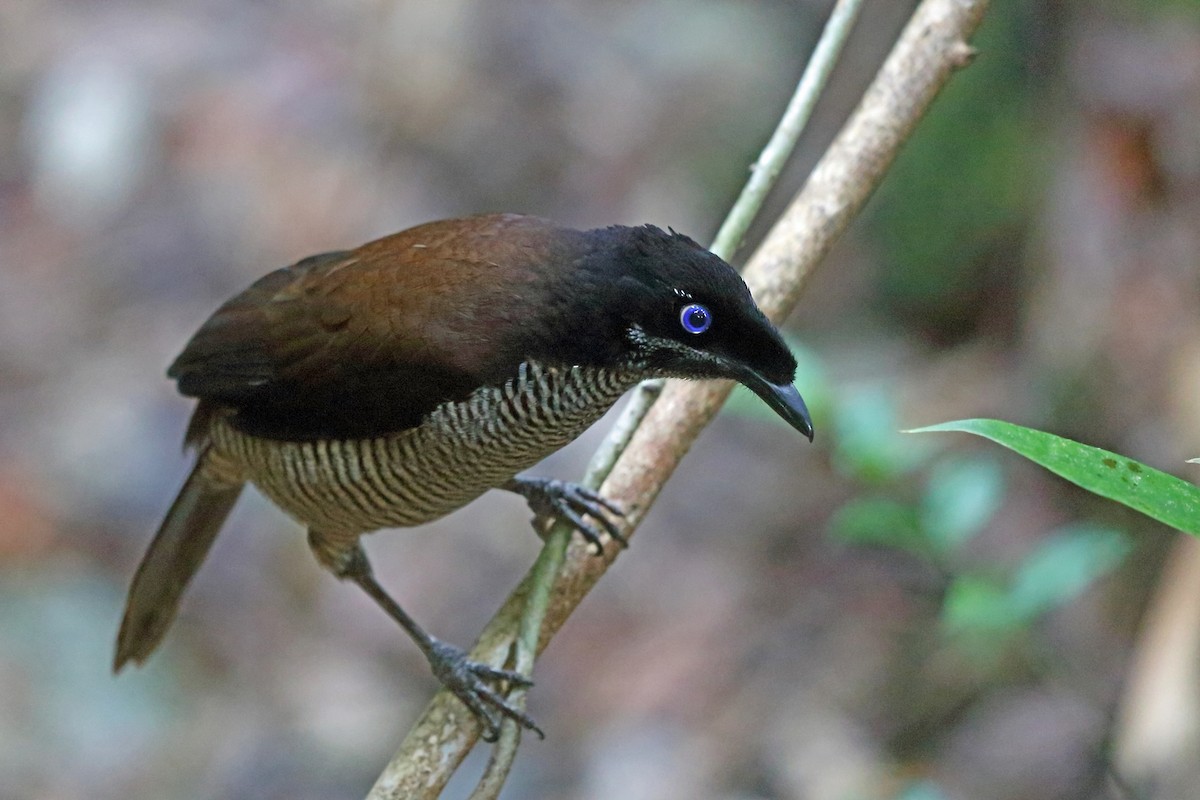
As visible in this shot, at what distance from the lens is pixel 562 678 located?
5.00m

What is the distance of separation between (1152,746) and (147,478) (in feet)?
13.7

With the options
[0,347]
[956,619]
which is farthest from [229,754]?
[956,619]

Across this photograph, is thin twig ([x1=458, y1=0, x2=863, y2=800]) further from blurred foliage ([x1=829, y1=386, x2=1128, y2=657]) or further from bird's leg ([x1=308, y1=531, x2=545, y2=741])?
blurred foliage ([x1=829, y1=386, x2=1128, y2=657])

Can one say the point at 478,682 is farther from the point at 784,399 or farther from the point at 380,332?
the point at 784,399

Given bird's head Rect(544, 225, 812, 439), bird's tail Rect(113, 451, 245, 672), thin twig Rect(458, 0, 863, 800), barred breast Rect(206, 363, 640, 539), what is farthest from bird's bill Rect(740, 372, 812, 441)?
bird's tail Rect(113, 451, 245, 672)

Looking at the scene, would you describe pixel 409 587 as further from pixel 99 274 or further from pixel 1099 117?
pixel 1099 117

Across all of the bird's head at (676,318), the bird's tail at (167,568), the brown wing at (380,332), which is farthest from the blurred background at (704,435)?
the bird's tail at (167,568)

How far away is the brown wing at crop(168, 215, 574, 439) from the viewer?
2715mm

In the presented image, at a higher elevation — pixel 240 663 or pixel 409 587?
pixel 409 587

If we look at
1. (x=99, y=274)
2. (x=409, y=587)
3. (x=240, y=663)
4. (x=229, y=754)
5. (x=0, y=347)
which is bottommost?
(x=229, y=754)

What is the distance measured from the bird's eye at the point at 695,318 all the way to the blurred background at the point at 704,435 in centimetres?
72

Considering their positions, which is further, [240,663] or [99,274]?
[99,274]

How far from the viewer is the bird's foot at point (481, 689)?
2.79 meters

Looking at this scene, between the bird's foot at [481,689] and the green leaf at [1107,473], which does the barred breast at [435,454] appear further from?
the green leaf at [1107,473]
